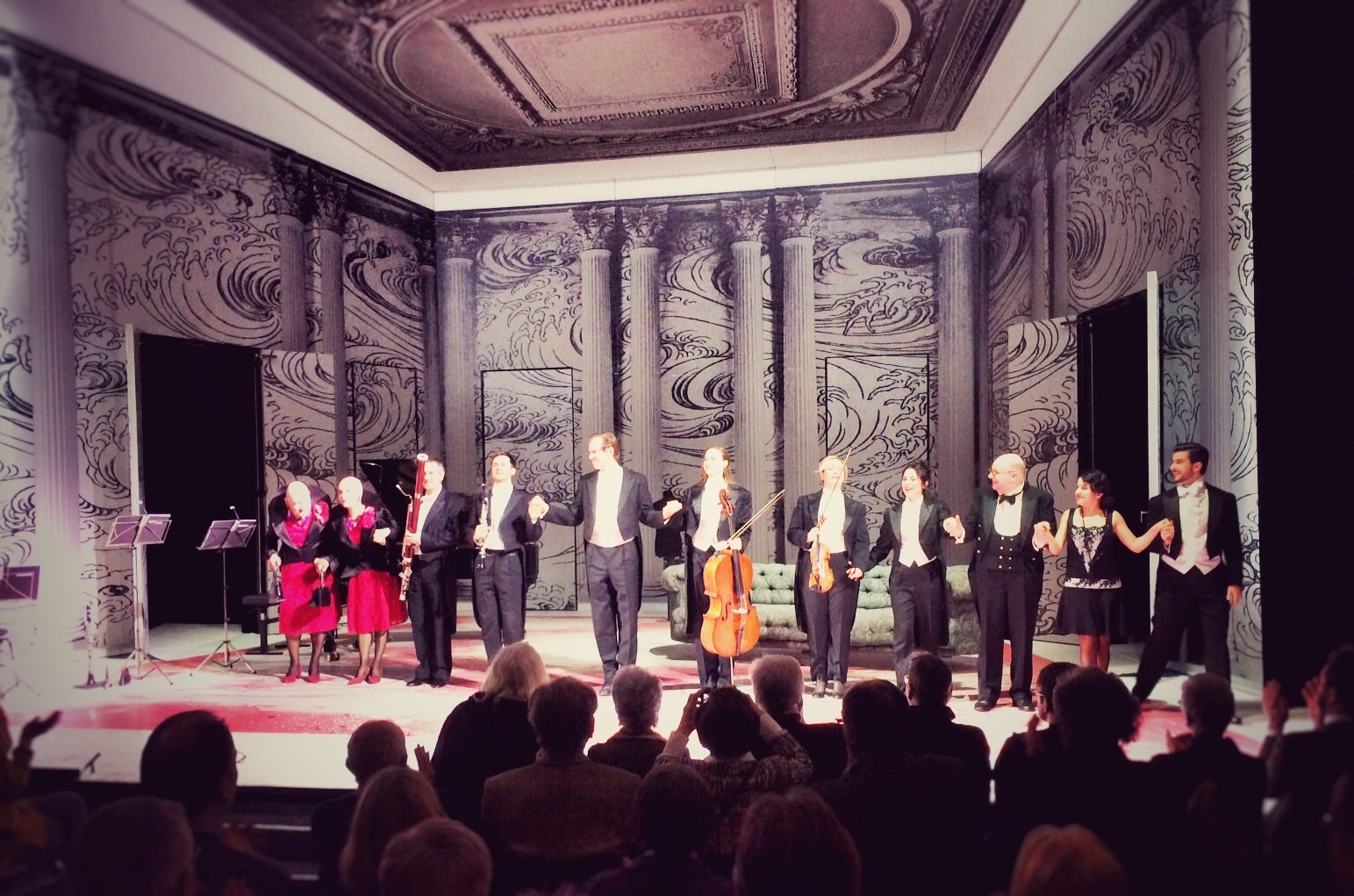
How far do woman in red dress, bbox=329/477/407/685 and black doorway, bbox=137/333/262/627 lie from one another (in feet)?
3.33

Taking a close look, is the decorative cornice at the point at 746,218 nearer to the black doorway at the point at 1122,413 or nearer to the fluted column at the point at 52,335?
the black doorway at the point at 1122,413

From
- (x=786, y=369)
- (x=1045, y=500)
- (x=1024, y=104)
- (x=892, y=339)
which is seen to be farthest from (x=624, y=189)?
(x=1045, y=500)

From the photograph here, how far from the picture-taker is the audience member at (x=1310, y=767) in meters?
2.32

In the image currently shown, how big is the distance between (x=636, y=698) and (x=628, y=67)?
10.9 ft

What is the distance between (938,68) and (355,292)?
4274mm

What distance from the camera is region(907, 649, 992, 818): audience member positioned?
257 centimetres

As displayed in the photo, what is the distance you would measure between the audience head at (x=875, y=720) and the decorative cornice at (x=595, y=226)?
5.61 metres

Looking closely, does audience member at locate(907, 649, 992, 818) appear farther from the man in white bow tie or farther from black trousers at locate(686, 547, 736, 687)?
black trousers at locate(686, 547, 736, 687)

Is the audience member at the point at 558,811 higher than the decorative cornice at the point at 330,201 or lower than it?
lower

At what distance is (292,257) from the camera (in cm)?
540

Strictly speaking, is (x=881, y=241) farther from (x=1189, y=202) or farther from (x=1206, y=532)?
(x=1206, y=532)

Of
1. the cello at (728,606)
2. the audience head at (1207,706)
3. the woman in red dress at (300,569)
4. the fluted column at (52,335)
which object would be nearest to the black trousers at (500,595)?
the woman in red dress at (300,569)

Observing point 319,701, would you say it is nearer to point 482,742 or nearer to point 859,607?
point 482,742

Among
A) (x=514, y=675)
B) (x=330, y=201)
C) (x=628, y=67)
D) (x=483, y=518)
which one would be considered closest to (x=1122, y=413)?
(x=628, y=67)
